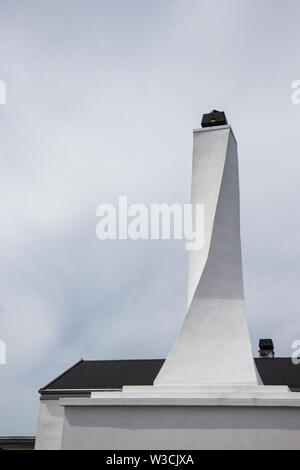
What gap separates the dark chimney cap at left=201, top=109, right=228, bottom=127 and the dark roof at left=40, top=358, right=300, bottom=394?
13548 mm

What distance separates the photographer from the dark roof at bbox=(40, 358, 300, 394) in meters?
24.6

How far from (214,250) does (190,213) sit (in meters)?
1.60

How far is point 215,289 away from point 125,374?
546 inches

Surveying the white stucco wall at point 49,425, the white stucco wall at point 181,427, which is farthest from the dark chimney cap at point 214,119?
the white stucco wall at point 49,425

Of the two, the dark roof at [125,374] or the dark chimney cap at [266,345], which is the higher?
the dark chimney cap at [266,345]

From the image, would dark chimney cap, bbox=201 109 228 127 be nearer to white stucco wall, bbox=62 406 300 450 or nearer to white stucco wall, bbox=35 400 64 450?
white stucco wall, bbox=62 406 300 450

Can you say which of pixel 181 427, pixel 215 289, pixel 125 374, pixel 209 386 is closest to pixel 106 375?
pixel 125 374

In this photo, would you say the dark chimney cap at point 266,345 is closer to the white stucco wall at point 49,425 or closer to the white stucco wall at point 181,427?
the white stucco wall at point 49,425

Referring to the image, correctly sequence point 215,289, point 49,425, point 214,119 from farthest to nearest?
point 49,425 < point 214,119 < point 215,289

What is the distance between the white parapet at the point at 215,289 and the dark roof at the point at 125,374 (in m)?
11.0

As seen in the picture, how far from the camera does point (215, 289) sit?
47.8ft

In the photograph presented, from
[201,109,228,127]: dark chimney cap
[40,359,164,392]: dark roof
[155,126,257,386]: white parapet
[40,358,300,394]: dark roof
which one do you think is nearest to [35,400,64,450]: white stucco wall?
[40,358,300,394]: dark roof

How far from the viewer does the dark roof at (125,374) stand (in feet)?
80.6

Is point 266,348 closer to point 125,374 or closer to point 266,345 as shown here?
point 266,345
